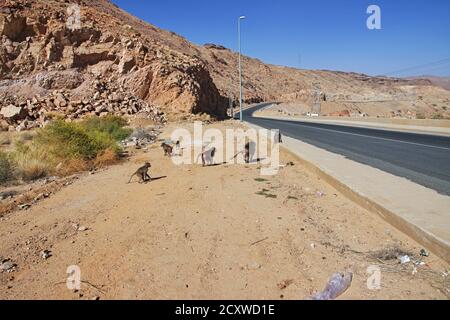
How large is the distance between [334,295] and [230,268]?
1323 millimetres

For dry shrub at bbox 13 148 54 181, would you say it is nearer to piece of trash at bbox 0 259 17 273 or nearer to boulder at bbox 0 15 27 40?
piece of trash at bbox 0 259 17 273

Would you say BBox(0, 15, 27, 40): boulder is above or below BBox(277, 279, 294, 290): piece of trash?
above

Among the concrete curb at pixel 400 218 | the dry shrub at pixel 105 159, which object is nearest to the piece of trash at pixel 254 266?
the concrete curb at pixel 400 218

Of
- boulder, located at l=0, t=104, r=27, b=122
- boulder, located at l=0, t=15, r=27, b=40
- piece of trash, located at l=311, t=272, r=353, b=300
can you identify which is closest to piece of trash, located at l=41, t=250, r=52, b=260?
piece of trash, located at l=311, t=272, r=353, b=300

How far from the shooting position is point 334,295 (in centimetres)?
409

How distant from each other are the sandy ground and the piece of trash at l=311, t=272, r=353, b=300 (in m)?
0.09

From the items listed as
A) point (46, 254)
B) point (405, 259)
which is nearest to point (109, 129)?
point (46, 254)

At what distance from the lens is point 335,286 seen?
13.8 ft

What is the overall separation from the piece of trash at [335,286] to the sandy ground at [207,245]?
9 centimetres

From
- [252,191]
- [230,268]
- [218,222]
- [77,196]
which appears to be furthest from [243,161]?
[230,268]

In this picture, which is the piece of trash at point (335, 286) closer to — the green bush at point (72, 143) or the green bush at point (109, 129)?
the green bush at point (72, 143)

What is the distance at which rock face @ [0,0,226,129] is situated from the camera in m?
37.1

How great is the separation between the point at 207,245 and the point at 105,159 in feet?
32.2

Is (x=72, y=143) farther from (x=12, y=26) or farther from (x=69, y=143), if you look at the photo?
(x=12, y=26)
